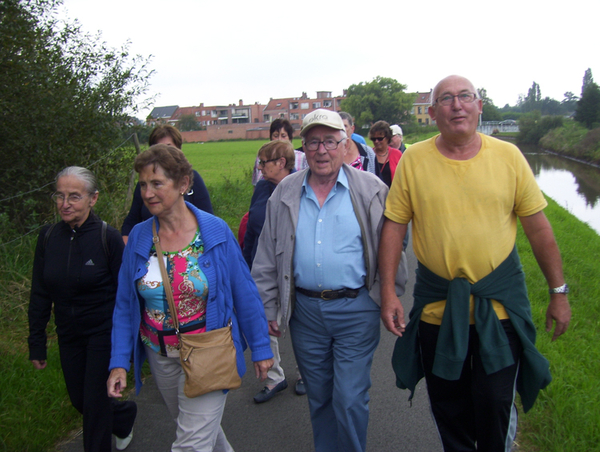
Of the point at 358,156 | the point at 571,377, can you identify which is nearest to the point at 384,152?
the point at 358,156

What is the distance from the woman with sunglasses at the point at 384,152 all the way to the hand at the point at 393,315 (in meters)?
3.74

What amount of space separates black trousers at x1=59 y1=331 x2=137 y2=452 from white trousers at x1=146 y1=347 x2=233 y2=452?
1.29 feet

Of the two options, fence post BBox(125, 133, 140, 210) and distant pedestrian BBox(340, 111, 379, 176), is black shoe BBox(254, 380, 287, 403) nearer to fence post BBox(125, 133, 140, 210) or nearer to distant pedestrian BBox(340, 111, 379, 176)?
distant pedestrian BBox(340, 111, 379, 176)

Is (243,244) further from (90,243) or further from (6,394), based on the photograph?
(6,394)

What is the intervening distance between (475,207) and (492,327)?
0.59 m

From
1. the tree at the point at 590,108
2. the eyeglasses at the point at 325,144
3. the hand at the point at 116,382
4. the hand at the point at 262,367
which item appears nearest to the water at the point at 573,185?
the eyeglasses at the point at 325,144

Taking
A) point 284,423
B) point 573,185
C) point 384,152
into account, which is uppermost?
point 384,152

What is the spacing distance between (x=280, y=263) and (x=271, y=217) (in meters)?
0.29

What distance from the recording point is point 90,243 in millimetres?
2986

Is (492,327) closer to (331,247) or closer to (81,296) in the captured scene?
(331,247)

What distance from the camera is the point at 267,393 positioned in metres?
3.86

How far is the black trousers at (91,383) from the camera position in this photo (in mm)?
2900

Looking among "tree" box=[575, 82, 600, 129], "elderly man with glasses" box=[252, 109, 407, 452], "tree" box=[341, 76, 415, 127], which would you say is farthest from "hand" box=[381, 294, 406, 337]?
"tree" box=[341, 76, 415, 127]

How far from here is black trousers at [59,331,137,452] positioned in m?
2.90
